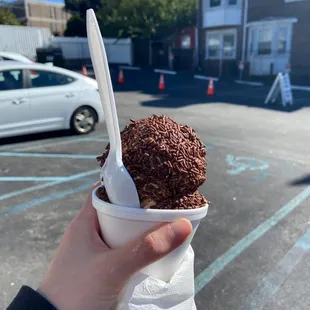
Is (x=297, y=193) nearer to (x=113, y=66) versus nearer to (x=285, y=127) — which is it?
(x=285, y=127)

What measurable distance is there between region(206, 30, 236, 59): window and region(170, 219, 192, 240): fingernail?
79.4 feet

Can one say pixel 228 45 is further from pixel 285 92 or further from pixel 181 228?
pixel 181 228

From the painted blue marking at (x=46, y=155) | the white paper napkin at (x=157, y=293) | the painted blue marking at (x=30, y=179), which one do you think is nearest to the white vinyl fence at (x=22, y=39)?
the painted blue marking at (x=46, y=155)

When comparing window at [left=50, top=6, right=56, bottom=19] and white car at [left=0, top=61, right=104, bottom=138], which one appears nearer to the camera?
white car at [left=0, top=61, right=104, bottom=138]

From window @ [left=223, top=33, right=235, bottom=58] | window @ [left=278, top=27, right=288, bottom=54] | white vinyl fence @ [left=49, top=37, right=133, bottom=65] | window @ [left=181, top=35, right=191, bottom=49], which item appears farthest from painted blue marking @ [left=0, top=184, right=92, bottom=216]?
white vinyl fence @ [left=49, top=37, right=133, bottom=65]

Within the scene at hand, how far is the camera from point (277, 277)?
3041 millimetres

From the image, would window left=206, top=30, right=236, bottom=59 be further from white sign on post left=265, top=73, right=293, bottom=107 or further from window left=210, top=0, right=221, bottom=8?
white sign on post left=265, top=73, right=293, bottom=107

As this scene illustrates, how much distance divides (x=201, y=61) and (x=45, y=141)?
852 inches

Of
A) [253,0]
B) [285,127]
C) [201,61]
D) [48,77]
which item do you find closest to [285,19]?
[253,0]

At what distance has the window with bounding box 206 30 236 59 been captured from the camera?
78.3 feet

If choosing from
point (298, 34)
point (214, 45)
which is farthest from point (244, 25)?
point (298, 34)

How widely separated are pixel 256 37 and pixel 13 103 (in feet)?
64.9

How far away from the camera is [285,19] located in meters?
20.6

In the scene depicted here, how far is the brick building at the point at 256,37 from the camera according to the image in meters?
20.2
